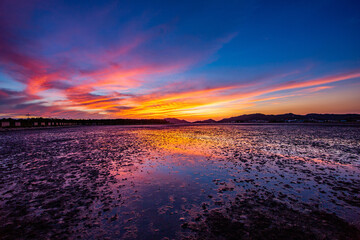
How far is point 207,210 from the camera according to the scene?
4.41m

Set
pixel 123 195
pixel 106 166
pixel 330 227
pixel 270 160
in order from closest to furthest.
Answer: pixel 330 227
pixel 123 195
pixel 106 166
pixel 270 160

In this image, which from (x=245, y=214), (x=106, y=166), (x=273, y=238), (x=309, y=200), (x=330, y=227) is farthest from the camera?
(x=106, y=166)

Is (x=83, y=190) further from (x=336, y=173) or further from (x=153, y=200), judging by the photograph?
(x=336, y=173)

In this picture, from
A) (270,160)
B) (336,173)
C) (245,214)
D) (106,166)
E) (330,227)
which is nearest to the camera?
(330,227)

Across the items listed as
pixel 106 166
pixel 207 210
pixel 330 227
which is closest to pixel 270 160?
pixel 330 227

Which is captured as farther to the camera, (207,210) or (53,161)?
(53,161)

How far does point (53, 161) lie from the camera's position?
Result: 33.0 ft

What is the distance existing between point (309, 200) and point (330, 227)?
144 cm

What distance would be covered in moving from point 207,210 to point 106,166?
6582 mm

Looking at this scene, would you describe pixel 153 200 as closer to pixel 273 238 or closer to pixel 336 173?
pixel 273 238

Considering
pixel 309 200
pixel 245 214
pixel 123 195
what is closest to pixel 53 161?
pixel 123 195

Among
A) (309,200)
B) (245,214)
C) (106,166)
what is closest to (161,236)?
(245,214)

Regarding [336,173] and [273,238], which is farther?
[336,173]

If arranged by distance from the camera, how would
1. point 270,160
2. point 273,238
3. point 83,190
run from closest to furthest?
point 273,238 < point 83,190 < point 270,160
